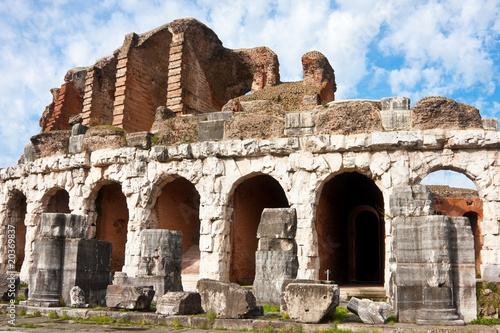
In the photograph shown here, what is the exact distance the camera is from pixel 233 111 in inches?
614

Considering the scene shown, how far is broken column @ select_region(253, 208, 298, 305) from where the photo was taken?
989cm

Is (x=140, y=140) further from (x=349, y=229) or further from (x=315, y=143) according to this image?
(x=349, y=229)

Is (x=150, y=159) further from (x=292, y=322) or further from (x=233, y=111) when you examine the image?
(x=292, y=322)

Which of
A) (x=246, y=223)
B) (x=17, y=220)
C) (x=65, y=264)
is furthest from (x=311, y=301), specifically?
(x=17, y=220)

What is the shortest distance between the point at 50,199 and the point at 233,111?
7.53 meters

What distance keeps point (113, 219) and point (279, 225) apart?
863 cm

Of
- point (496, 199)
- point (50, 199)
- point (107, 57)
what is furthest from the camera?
point (107, 57)

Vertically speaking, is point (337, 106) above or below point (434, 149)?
above

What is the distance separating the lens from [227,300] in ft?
27.6

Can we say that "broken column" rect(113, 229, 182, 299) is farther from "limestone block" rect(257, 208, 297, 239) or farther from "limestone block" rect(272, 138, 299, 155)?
"limestone block" rect(272, 138, 299, 155)

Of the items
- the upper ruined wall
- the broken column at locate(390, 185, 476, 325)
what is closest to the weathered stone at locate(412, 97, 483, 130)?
the upper ruined wall

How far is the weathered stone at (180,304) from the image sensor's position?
339 inches

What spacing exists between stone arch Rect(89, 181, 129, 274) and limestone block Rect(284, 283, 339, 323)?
10001 mm

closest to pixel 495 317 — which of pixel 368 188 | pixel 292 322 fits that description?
pixel 292 322
